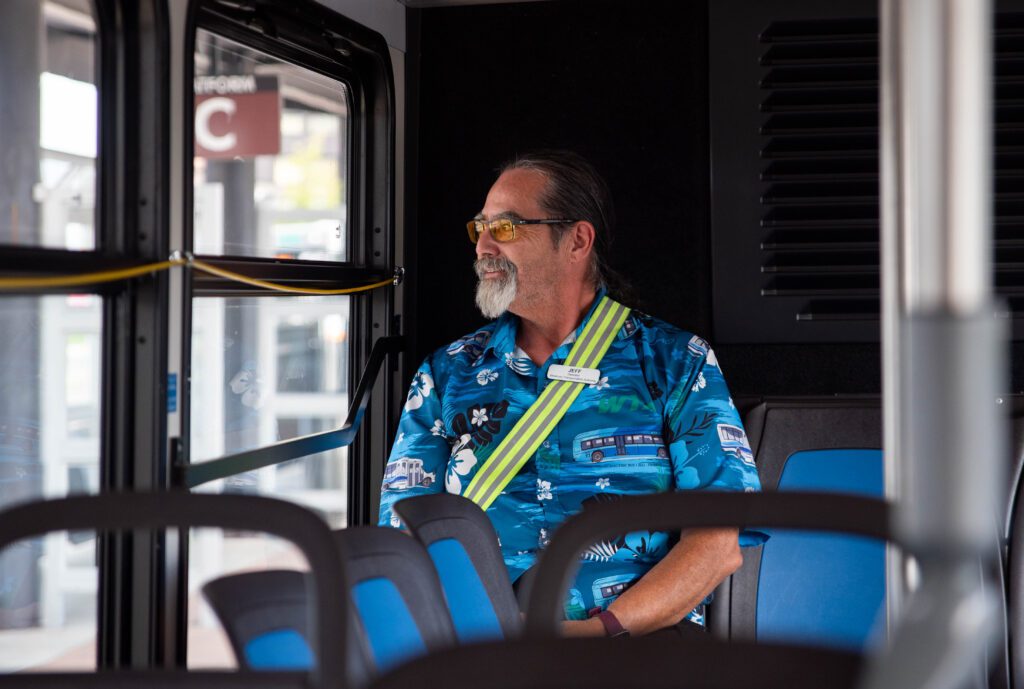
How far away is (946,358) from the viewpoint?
0.53m

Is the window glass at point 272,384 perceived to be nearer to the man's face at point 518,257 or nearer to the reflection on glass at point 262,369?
the reflection on glass at point 262,369

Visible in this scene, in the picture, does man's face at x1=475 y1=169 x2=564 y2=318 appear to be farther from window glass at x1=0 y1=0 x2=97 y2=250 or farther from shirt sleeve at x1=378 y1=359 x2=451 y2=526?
window glass at x1=0 y1=0 x2=97 y2=250

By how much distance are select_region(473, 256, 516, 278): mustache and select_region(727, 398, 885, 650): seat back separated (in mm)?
764

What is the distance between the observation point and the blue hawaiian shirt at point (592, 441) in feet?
8.65

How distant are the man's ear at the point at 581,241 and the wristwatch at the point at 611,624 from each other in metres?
1.02

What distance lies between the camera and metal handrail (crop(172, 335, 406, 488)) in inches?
92.6

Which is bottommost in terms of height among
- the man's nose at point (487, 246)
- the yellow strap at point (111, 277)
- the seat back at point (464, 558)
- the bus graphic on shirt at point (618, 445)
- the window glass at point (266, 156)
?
the seat back at point (464, 558)

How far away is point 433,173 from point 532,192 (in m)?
0.55

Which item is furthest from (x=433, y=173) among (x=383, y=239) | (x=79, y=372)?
(x=79, y=372)

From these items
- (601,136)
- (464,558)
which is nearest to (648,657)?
(464,558)

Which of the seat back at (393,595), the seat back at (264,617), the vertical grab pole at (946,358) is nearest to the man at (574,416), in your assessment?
the seat back at (393,595)

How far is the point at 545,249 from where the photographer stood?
305 cm

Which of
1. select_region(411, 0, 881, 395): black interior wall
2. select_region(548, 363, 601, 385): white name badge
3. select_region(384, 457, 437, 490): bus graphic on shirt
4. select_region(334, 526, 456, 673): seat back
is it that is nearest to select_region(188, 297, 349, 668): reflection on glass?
select_region(384, 457, 437, 490): bus graphic on shirt

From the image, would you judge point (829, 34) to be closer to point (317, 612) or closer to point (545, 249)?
point (545, 249)
